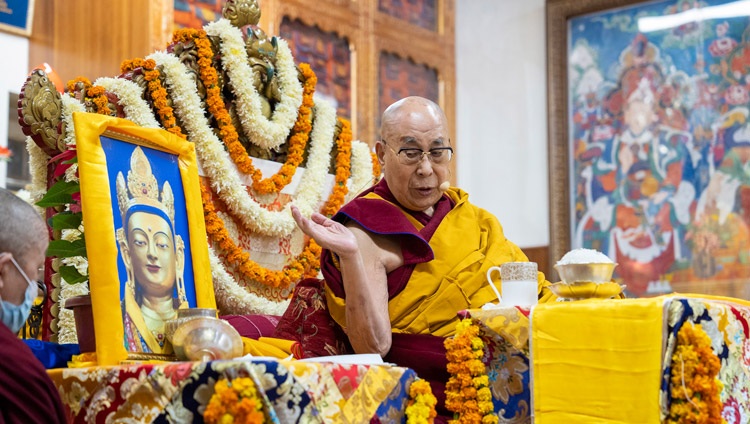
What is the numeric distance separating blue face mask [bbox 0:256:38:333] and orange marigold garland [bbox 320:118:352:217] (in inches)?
89.0

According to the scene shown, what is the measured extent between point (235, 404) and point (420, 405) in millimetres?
523

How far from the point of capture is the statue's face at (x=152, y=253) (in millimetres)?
2434

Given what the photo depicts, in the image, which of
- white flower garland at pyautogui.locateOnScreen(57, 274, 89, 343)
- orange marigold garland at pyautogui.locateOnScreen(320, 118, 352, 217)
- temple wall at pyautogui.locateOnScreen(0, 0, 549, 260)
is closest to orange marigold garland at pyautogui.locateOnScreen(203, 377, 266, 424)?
white flower garland at pyautogui.locateOnScreen(57, 274, 89, 343)

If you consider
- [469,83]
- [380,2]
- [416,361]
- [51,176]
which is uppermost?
[380,2]

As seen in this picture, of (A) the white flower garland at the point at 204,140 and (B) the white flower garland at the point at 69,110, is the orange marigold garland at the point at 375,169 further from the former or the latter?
(B) the white flower garland at the point at 69,110

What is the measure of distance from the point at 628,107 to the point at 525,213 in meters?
1.14

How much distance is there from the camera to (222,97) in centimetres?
387

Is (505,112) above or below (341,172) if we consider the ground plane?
above

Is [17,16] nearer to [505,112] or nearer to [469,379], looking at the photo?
[505,112]

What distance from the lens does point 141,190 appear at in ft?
8.31

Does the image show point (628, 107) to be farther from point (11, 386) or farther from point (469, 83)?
point (11, 386)

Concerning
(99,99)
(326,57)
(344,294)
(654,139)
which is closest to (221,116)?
(99,99)

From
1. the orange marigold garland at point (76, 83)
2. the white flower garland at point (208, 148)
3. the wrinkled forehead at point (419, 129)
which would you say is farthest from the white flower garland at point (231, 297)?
the wrinkled forehead at point (419, 129)

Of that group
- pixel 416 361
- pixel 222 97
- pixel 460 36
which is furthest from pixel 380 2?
pixel 416 361
